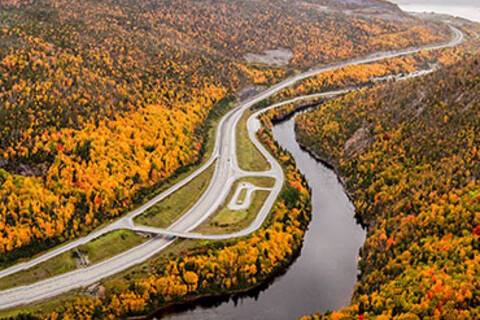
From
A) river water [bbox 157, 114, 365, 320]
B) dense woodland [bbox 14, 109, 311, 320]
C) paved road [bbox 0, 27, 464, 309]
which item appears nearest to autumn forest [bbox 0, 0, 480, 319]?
dense woodland [bbox 14, 109, 311, 320]

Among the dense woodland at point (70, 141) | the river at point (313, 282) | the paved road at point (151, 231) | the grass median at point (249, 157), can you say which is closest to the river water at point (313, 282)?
the river at point (313, 282)

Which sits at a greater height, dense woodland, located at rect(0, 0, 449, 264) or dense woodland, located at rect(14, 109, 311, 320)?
dense woodland, located at rect(0, 0, 449, 264)

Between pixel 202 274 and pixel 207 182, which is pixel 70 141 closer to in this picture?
pixel 207 182

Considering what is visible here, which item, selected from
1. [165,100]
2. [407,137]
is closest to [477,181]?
[407,137]

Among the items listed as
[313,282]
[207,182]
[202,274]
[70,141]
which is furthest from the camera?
[207,182]

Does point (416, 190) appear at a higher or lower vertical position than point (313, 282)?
higher

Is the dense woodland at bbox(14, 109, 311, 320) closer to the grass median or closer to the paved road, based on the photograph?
the paved road

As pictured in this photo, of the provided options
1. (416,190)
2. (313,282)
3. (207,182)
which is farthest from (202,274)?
(416,190)
